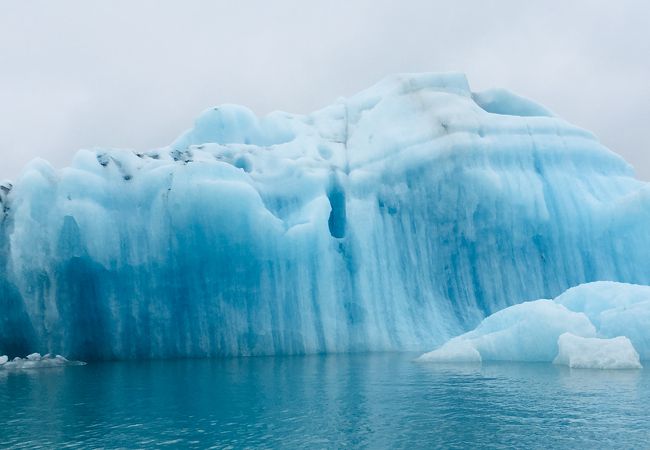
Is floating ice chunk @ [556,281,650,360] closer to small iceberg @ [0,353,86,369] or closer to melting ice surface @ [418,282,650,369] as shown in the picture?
melting ice surface @ [418,282,650,369]

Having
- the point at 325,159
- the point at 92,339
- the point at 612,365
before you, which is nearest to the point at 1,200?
the point at 92,339

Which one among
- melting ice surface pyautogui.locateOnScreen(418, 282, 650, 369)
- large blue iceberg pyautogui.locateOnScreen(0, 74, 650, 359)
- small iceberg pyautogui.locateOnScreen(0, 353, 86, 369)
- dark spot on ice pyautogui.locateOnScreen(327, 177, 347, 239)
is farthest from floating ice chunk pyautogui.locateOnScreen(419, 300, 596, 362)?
small iceberg pyautogui.locateOnScreen(0, 353, 86, 369)

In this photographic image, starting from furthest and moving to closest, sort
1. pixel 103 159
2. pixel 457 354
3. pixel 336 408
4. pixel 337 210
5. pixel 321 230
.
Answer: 1. pixel 337 210
2. pixel 321 230
3. pixel 103 159
4. pixel 457 354
5. pixel 336 408

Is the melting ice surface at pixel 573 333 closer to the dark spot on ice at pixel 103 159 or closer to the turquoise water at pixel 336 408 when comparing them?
the turquoise water at pixel 336 408

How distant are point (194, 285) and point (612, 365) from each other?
12.5 metres

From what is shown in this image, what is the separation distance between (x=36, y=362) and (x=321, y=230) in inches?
385

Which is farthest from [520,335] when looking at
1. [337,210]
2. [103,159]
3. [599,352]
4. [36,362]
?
[103,159]

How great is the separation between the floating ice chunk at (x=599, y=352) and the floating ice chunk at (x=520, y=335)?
626 millimetres

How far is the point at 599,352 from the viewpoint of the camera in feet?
44.0

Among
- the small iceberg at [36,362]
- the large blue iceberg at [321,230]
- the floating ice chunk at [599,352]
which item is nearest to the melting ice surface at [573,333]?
the floating ice chunk at [599,352]

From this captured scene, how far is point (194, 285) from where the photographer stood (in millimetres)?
19438

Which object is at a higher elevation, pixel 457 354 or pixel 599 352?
pixel 457 354

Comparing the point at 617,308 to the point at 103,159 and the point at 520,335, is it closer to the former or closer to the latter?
the point at 520,335

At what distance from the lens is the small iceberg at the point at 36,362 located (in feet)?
57.4
